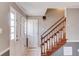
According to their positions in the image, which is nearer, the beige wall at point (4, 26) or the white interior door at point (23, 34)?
the beige wall at point (4, 26)

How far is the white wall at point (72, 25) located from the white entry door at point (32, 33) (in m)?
0.37

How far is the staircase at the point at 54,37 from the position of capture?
1.60 metres

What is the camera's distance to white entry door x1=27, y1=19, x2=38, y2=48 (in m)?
1.55

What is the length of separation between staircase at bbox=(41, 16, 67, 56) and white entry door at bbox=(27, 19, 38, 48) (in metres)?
0.09

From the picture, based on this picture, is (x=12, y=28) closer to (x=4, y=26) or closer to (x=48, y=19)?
(x=4, y=26)

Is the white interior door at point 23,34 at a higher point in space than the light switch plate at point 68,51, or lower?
higher

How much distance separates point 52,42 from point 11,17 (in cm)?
60

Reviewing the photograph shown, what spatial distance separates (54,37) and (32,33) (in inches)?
11.3

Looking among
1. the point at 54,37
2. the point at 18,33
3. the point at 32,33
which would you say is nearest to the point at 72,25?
the point at 54,37

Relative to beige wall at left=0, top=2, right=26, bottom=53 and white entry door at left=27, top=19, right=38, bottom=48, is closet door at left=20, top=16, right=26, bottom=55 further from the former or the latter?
beige wall at left=0, top=2, right=26, bottom=53

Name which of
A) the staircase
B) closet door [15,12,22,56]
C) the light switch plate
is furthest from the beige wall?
the light switch plate

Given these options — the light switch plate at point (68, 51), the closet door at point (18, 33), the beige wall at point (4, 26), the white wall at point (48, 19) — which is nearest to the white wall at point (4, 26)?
the beige wall at point (4, 26)

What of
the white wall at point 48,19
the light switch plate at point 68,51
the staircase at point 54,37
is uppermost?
the white wall at point 48,19

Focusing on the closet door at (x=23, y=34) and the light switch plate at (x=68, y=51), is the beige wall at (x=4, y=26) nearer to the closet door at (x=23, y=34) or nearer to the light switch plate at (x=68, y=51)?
the closet door at (x=23, y=34)
